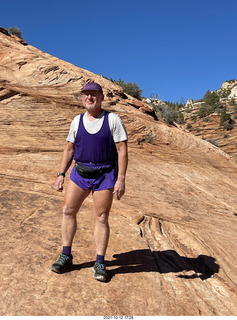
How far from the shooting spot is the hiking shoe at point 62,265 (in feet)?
11.0

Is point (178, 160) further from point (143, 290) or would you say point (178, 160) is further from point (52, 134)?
point (143, 290)

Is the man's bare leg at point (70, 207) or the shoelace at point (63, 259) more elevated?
the man's bare leg at point (70, 207)

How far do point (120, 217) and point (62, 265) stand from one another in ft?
8.45

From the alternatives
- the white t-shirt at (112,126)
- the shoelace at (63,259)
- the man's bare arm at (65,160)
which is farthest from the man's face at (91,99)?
the shoelace at (63,259)

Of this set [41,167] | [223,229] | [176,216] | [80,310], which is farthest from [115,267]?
[41,167]

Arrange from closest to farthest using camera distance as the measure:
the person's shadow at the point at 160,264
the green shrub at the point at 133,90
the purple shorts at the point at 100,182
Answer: the purple shorts at the point at 100,182, the person's shadow at the point at 160,264, the green shrub at the point at 133,90

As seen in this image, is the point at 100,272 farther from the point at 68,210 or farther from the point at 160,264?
the point at 160,264

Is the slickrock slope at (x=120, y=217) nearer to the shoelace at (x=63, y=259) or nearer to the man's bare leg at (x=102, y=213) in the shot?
the shoelace at (x=63, y=259)

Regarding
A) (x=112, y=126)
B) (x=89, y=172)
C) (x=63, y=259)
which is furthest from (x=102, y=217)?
(x=112, y=126)

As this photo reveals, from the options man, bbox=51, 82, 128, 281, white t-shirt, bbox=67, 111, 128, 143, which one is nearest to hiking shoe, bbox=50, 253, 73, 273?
man, bbox=51, 82, 128, 281

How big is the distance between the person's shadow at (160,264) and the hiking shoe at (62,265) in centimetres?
12

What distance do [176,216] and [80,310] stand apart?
440cm

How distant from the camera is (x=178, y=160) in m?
10.6

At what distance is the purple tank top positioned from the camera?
3.39 metres
